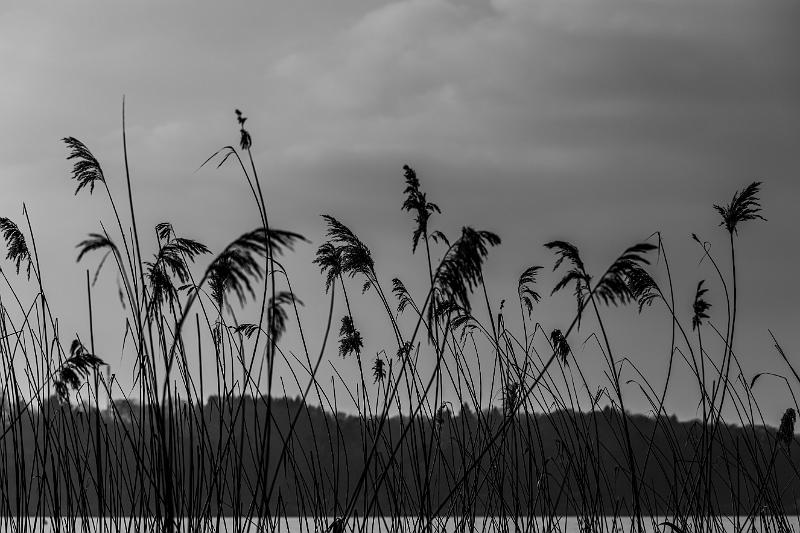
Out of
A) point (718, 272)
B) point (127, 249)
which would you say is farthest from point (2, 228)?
point (718, 272)

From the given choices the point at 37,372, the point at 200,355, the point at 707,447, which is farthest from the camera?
the point at 37,372

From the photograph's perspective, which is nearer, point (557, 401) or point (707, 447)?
point (707, 447)

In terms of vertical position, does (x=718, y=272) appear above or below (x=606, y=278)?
above

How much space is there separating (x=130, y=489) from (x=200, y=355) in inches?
45.2

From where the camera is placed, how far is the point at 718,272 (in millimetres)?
3832

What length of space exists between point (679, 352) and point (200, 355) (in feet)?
8.69

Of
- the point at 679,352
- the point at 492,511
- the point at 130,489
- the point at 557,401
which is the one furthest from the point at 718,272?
the point at 130,489

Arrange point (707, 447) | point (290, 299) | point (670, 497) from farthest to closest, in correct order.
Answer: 1. point (670, 497)
2. point (707, 447)
3. point (290, 299)

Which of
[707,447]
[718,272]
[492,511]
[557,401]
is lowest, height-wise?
[492,511]

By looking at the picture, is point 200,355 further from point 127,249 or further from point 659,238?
point 659,238

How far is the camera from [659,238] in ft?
12.6

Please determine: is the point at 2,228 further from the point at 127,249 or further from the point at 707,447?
the point at 707,447

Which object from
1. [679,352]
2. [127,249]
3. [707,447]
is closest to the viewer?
[127,249]

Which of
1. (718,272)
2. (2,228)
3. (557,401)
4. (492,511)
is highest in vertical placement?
(2,228)
